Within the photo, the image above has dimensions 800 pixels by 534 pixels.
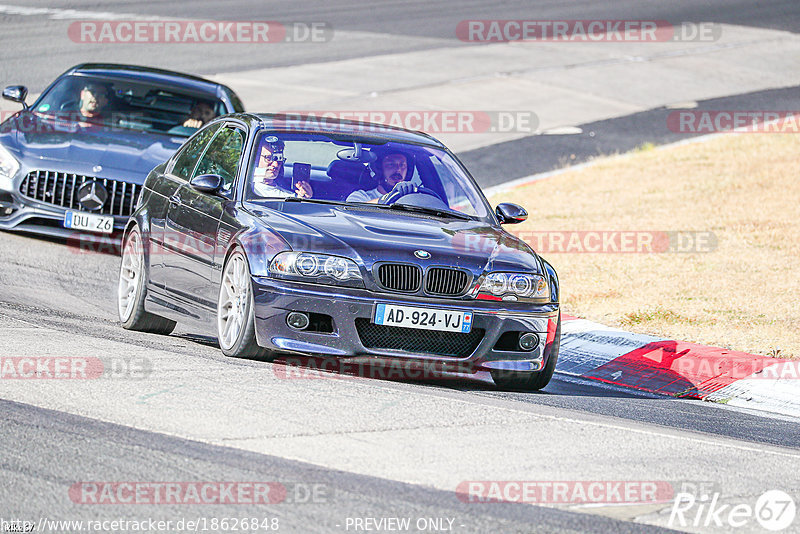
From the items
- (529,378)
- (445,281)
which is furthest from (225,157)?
(529,378)

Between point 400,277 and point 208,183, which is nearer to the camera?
point 400,277

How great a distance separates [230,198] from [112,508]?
3.69m

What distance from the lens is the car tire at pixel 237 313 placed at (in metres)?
7.54

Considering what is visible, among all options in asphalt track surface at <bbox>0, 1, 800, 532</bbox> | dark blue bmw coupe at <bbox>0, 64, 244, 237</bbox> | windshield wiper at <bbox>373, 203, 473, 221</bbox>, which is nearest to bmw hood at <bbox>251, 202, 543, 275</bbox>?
windshield wiper at <bbox>373, 203, 473, 221</bbox>

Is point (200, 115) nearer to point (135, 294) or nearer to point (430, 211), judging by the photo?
point (135, 294)

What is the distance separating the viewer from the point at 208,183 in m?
8.40

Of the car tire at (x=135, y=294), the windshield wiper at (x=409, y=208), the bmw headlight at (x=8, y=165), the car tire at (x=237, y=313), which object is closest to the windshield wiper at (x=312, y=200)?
the windshield wiper at (x=409, y=208)

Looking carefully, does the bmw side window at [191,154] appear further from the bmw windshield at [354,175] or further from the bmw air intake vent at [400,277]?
the bmw air intake vent at [400,277]

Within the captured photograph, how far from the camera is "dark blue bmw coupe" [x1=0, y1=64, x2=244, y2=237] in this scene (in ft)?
39.2

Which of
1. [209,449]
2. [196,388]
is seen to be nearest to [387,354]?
[196,388]

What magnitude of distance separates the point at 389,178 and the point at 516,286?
1.32 m

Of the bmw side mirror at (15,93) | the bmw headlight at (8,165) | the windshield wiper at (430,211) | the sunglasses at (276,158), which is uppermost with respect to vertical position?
the bmw side mirror at (15,93)

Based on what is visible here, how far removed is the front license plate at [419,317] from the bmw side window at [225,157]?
1584mm

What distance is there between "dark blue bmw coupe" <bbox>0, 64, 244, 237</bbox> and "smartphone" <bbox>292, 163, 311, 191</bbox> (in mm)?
3735
